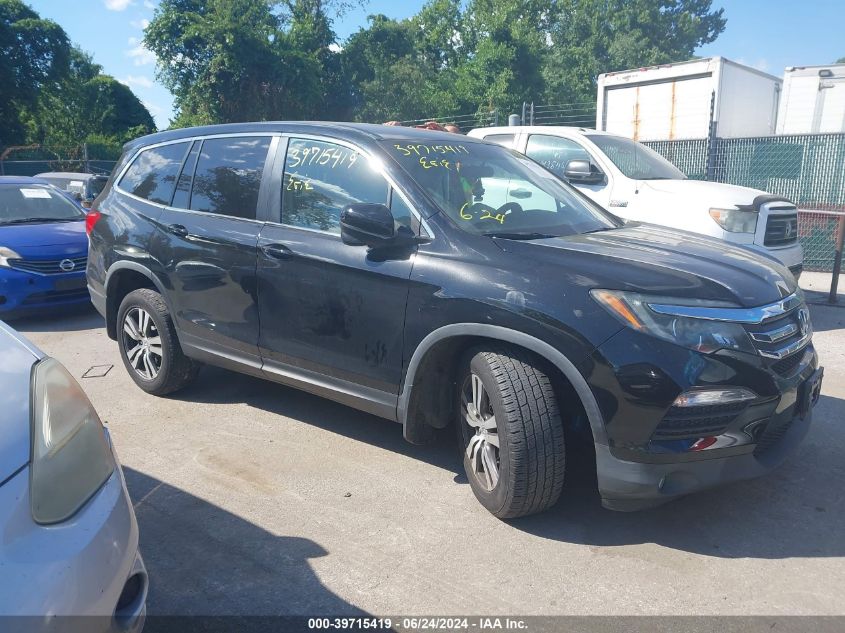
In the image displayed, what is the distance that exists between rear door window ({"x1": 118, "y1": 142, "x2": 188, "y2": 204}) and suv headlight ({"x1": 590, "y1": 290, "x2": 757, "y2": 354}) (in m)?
3.18

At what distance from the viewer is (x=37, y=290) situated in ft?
23.7


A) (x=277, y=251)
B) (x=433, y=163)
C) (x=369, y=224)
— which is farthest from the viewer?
(x=277, y=251)

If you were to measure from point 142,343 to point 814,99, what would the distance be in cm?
1276

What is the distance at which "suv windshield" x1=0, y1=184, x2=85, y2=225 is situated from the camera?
317 inches

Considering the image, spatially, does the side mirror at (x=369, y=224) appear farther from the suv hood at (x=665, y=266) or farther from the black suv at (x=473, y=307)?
the suv hood at (x=665, y=266)

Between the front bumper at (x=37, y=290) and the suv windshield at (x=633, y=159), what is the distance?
235 inches

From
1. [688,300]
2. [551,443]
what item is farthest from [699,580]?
[688,300]

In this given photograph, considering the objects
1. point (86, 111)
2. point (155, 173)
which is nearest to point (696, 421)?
point (155, 173)

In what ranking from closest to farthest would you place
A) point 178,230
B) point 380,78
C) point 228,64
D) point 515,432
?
point 515,432 < point 178,230 < point 228,64 < point 380,78

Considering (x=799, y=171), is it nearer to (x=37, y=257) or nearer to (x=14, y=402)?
(x=37, y=257)

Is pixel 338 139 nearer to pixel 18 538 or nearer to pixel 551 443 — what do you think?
pixel 551 443

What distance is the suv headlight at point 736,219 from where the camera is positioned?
7152 mm

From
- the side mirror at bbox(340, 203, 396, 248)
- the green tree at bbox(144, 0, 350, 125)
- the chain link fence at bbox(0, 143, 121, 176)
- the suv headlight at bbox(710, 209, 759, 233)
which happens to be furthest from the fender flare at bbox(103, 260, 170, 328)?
the green tree at bbox(144, 0, 350, 125)

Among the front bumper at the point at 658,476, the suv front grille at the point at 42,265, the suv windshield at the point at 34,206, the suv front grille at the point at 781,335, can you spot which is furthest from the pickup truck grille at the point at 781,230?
the suv windshield at the point at 34,206
